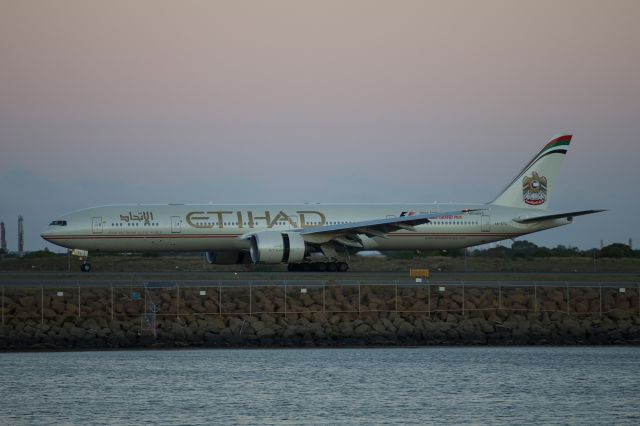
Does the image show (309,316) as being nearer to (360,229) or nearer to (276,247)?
(276,247)

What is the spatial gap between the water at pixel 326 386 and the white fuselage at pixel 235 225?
60.4ft

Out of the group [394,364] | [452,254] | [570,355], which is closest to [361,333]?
[394,364]

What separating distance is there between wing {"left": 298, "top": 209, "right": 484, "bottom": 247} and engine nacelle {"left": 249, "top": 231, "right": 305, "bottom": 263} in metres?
0.97

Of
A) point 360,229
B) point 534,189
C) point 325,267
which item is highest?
point 534,189

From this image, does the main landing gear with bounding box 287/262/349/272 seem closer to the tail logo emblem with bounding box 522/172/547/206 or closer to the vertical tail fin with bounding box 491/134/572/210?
the vertical tail fin with bounding box 491/134/572/210

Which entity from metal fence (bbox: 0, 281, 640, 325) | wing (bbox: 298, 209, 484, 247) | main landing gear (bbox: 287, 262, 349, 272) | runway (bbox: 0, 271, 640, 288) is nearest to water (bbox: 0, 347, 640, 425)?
metal fence (bbox: 0, 281, 640, 325)

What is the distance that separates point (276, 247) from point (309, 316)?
1237cm

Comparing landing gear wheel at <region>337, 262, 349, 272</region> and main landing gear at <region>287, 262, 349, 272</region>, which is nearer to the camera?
main landing gear at <region>287, 262, 349, 272</region>

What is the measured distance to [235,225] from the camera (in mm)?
50875

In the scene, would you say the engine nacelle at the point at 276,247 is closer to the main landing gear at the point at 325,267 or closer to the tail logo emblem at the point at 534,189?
the main landing gear at the point at 325,267

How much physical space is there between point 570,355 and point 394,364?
18.0 feet

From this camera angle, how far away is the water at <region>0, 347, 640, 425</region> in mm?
23500

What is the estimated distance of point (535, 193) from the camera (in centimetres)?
5681

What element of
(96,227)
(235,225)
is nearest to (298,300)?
(235,225)
